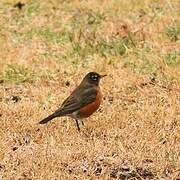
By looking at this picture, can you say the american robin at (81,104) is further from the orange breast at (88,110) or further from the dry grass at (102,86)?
the dry grass at (102,86)

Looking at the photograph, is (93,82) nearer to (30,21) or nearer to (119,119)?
(119,119)

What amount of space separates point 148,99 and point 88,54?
2.64 metres

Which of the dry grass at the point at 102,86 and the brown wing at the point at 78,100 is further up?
the brown wing at the point at 78,100

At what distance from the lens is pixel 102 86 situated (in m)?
11.2

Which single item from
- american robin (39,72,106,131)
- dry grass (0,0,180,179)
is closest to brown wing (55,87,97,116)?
american robin (39,72,106,131)

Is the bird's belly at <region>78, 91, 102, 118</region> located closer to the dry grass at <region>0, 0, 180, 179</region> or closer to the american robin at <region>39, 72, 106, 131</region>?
the american robin at <region>39, 72, 106, 131</region>

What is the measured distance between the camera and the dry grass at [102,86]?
7.54m

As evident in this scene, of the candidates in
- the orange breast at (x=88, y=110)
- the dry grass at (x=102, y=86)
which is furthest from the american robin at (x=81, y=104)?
the dry grass at (x=102, y=86)

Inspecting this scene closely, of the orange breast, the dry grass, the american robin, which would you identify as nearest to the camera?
the dry grass

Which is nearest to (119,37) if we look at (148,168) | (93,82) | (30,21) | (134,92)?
(30,21)

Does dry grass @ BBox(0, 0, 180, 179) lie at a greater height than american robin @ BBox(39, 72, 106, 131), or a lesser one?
lesser

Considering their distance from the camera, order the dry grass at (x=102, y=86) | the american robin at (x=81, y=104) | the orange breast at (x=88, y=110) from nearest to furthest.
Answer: the dry grass at (x=102, y=86)
the american robin at (x=81, y=104)
the orange breast at (x=88, y=110)

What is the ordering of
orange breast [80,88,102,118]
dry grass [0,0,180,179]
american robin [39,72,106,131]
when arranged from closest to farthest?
1. dry grass [0,0,180,179]
2. american robin [39,72,106,131]
3. orange breast [80,88,102,118]

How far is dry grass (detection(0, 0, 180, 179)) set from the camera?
297 inches
